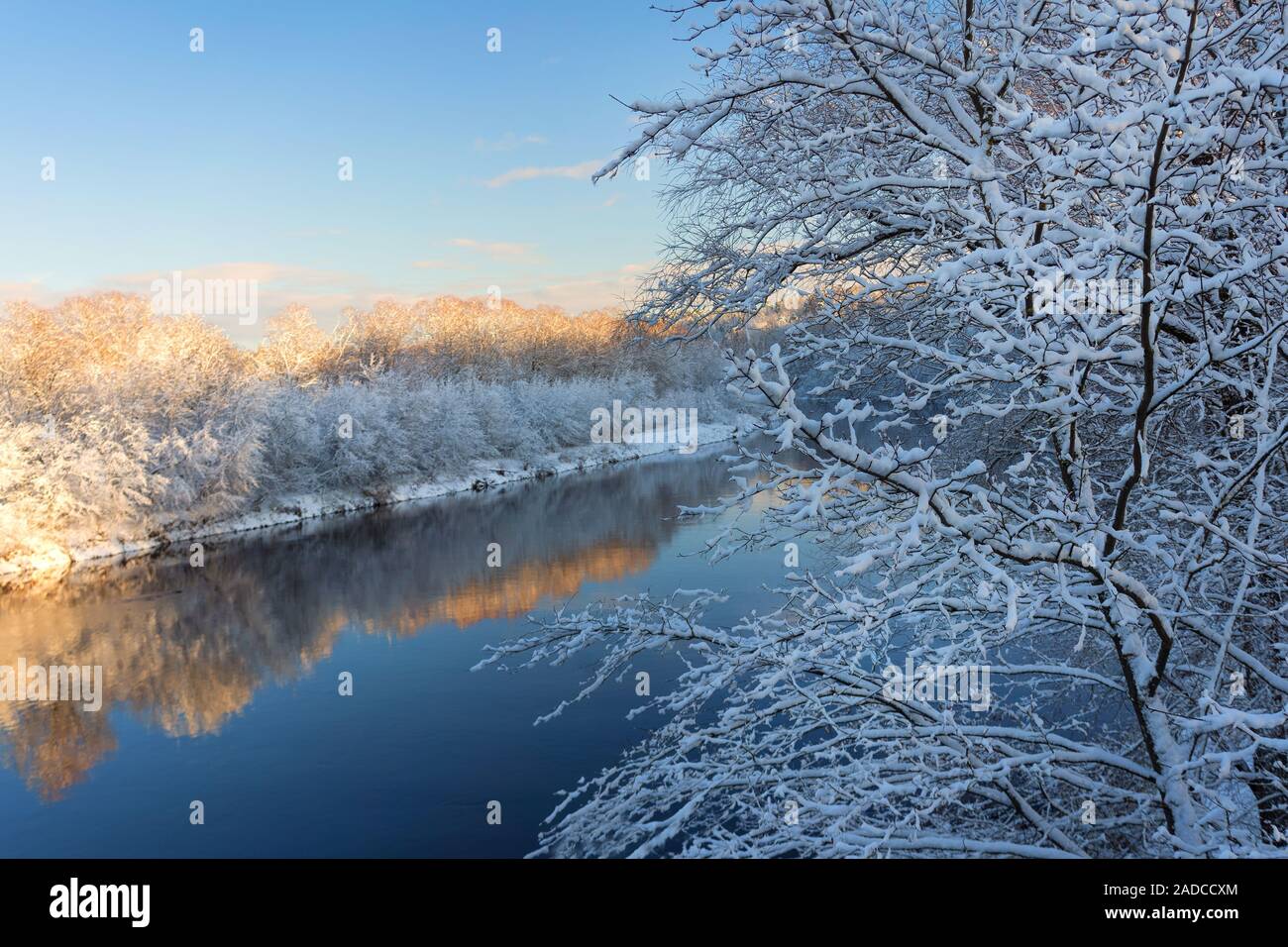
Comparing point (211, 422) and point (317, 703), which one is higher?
point (211, 422)

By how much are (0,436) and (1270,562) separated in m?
29.4

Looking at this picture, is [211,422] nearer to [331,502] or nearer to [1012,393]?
[331,502]

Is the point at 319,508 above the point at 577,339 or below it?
below

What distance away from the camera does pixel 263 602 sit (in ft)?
66.2

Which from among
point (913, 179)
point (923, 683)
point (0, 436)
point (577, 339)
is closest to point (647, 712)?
point (923, 683)

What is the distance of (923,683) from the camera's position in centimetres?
382

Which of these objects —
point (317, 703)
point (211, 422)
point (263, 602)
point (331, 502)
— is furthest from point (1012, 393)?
point (331, 502)

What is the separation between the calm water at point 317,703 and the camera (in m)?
10.4

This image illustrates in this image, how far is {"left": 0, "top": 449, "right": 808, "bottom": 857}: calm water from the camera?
10.4 metres

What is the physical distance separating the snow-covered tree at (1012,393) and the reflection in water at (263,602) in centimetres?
1161

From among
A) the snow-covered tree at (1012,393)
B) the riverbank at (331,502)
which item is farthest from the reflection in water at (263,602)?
the snow-covered tree at (1012,393)

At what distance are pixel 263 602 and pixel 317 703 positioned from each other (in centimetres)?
683
